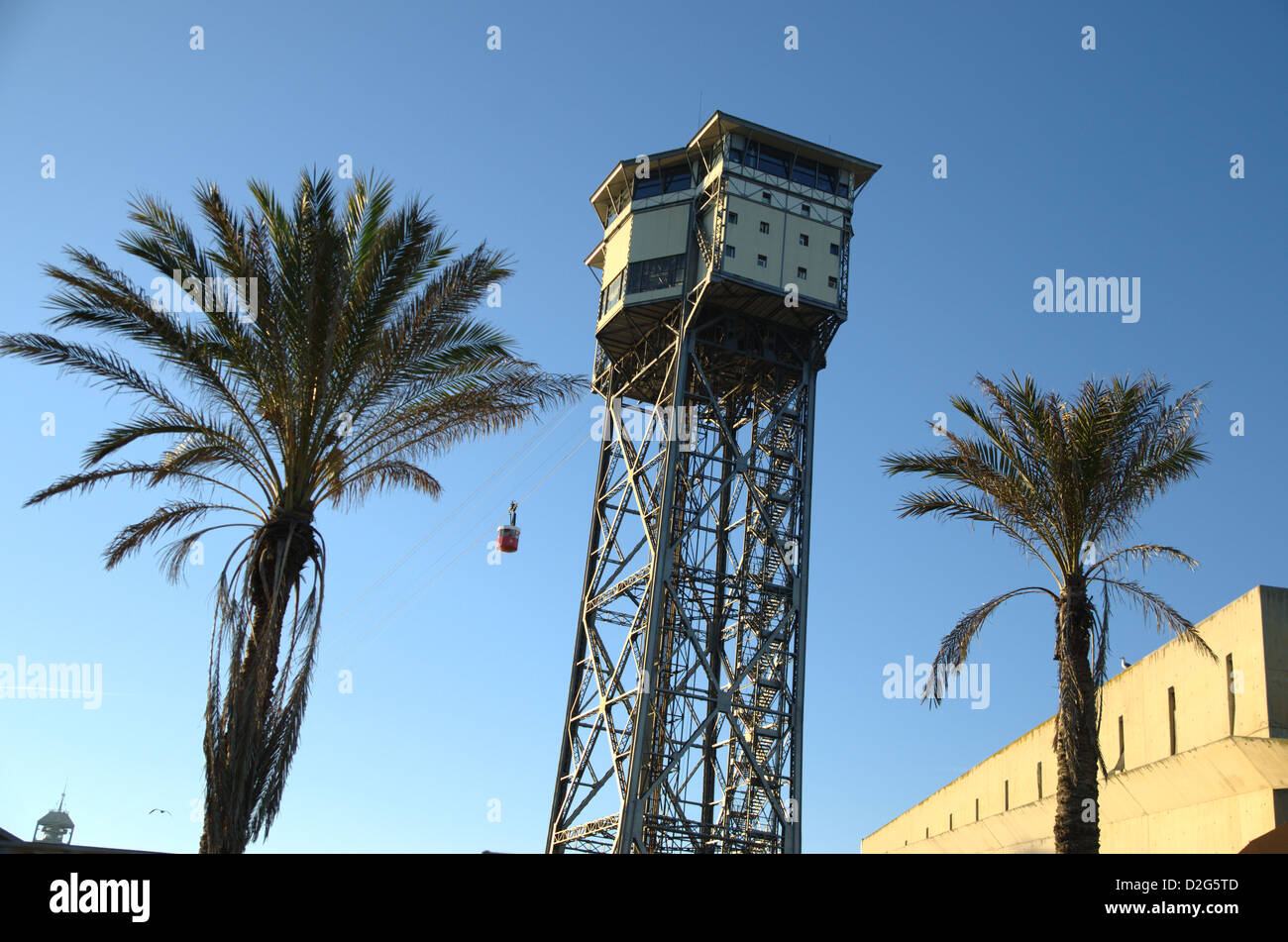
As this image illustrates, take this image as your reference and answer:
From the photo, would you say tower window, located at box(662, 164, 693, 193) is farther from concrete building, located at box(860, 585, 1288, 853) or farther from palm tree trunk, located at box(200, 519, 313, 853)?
palm tree trunk, located at box(200, 519, 313, 853)

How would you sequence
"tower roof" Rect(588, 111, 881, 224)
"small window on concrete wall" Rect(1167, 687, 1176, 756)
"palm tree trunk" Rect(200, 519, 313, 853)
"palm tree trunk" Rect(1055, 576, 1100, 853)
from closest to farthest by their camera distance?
"palm tree trunk" Rect(200, 519, 313, 853)
"palm tree trunk" Rect(1055, 576, 1100, 853)
"small window on concrete wall" Rect(1167, 687, 1176, 756)
"tower roof" Rect(588, 111, 881, 224)

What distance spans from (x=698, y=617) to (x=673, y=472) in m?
3.86

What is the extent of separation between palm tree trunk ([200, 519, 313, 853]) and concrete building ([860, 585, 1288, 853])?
15325 millimetres

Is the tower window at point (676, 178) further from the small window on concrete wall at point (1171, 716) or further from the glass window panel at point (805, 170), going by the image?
the small window on concrete wall at point (1171, 716)

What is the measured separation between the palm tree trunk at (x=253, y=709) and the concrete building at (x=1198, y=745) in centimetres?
1533

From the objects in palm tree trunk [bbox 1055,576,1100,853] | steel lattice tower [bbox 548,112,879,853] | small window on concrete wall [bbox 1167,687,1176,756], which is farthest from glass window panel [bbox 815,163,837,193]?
palm tree trunk [bbox 1055,576,1100,853]

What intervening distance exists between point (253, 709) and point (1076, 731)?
422 inches

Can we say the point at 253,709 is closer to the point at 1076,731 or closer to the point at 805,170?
the point at 1076,731

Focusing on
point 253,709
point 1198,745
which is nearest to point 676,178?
point 1198,745

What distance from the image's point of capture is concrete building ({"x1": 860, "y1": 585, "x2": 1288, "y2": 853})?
2250 centimetres

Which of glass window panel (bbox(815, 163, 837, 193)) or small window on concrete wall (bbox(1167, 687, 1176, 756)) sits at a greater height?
glass window panel (bbox(815, 163, 837, 193))

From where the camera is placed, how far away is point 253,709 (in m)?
13.9

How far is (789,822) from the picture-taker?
32125 mm
